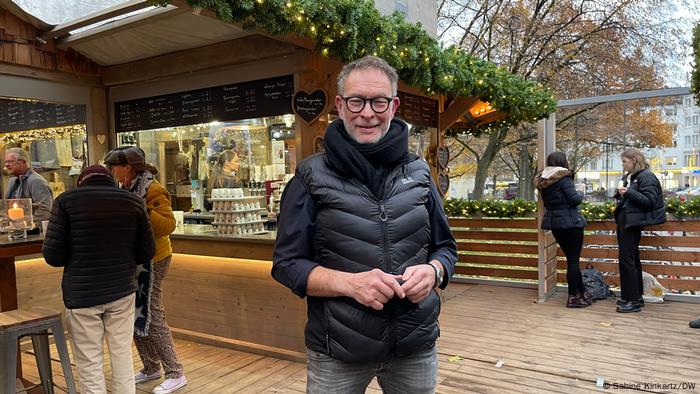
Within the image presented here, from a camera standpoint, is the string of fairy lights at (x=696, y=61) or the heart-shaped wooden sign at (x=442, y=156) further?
the heart-shaped wooden sign at (x=442, y=156)

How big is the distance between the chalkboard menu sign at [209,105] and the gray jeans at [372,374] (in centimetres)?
298

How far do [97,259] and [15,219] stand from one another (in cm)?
104

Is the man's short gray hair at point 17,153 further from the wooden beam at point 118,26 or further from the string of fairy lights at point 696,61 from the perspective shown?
the string of fairy lights at point 696,61

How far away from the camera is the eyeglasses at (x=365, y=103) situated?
5.02 feet

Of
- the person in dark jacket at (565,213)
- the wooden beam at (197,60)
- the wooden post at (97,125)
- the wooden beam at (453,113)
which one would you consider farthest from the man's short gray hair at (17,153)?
the person in dark jacket at (565,213)

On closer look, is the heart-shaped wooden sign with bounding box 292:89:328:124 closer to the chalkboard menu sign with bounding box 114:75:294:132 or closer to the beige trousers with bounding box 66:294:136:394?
the chalkboard menu sign with bounding box 114:75:294:132

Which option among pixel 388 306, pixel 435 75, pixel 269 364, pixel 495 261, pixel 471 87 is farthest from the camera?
pixel 495 261

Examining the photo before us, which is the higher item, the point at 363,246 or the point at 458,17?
the point at 458,17

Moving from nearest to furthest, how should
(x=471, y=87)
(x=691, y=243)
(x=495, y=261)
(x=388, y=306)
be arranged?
(x=388, y=306), (x=471, y=87), (x=691, y=243), (x=495, y=261)

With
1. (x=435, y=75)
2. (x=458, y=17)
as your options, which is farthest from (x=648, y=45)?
(x=435, y=75)

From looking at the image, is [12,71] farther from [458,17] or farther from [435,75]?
[458,17]

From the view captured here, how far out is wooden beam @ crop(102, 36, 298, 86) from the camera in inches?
164

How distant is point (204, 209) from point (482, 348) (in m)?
2.84

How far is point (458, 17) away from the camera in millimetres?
13312
